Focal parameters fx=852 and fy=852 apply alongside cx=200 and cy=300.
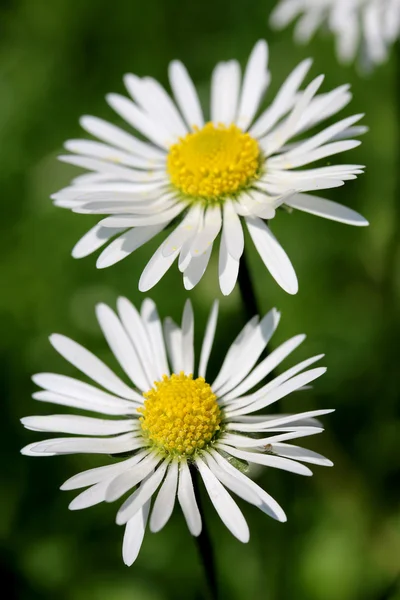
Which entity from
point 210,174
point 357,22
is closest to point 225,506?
point 210,174

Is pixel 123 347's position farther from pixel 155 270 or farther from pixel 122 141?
pixel 122 141

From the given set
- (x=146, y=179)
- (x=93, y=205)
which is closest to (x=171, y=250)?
(x=93, y=205)

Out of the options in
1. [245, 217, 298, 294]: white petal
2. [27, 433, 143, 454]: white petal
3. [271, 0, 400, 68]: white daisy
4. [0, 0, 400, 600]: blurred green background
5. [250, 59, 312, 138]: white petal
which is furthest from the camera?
[271, 0, 400, 68]: white daisy

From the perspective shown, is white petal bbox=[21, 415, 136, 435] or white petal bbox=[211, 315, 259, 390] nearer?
white petal bbox=[21, 415, 136, 435]

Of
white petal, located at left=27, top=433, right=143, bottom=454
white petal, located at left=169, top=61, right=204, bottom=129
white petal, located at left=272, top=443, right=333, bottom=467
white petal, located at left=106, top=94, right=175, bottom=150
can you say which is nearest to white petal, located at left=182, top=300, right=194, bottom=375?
white petal, located at left=27, top=433, right=143, bottom=454

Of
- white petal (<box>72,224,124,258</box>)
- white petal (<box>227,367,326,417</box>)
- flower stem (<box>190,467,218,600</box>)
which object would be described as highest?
white petal (<box>72,224,124,258</box>)

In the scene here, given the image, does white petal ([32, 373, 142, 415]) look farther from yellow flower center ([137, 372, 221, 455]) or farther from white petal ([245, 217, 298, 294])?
white petal ([245, 217, 298, 294])

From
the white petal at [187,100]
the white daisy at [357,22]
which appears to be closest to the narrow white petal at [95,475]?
the white petal at [187,100]
